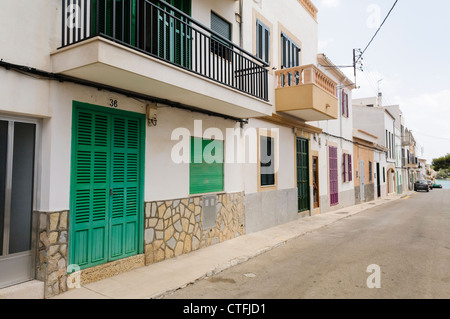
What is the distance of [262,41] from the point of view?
392 inches

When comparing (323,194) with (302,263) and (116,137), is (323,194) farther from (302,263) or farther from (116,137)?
(116,137)

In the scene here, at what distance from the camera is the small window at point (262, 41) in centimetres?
977

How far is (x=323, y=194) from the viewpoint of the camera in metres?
14.2

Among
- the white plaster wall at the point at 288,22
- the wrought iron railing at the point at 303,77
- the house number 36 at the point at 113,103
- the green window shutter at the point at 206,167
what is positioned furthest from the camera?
the wrought iron railing at the point at 303,77

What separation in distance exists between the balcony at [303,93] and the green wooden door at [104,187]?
602 centimetres

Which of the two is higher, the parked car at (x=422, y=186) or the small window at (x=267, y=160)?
the small window at (x=267, y=160)

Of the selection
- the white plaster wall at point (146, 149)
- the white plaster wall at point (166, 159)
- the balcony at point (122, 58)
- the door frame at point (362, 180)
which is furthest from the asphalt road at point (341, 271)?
the door frame at point (362, 180)

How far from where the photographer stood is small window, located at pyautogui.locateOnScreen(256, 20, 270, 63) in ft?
32.0

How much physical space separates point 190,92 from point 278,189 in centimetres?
599

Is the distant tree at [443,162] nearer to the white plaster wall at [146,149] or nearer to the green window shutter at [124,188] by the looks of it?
the white plaster wall at [146,149]

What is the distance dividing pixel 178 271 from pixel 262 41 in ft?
25.5

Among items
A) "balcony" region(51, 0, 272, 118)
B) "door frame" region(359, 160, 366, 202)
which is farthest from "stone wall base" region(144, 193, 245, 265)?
"door frame" region(359, 160, 366, 202)

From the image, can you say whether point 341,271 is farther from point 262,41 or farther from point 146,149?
point 262,41

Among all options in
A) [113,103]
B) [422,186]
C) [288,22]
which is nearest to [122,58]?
[113,103]
